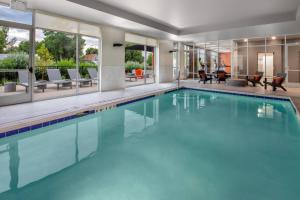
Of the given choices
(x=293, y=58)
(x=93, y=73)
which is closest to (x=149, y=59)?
(x=93, y=73)

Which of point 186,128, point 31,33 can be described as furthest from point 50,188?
point 31,33

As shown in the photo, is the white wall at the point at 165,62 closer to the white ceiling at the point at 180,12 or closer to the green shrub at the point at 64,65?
the white ceiling at the point at 180,12

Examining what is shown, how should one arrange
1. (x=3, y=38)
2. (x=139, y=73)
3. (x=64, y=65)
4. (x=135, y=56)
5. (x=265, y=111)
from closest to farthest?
(x=3, y=38)
(x=265, y=111)
(x=64, y=65)
(x=135, y=56)
(x=139, y=73)

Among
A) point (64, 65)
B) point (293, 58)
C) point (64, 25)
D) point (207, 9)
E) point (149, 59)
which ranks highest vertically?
point (207, 9)

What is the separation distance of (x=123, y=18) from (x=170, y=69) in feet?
23.1

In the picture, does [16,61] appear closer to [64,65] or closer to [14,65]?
[14,65]

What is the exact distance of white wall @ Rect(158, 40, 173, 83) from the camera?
42.4 ft

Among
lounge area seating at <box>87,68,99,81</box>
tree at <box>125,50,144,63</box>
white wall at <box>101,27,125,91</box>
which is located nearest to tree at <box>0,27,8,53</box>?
white wall at <box>101,27,125,91</box>

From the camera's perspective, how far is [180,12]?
7359 mm

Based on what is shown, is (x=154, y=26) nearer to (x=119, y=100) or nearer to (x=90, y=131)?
(x=119, y=100)

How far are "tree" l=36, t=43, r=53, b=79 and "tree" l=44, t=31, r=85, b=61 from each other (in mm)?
159

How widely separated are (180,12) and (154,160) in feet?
19.7

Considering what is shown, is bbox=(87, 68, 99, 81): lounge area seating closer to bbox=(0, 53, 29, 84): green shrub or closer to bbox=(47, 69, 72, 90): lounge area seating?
bbox=(47, 69, 72, 90): lounge area seating

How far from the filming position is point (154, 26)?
8.77m
